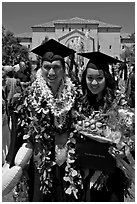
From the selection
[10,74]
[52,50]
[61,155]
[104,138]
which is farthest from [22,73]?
[104,138]

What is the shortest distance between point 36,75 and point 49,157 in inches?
30.1

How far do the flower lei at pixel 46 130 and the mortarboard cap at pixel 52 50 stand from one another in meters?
0.22

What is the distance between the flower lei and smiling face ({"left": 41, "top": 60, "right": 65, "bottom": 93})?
0.17 feet

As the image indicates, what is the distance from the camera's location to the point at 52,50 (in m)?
3.06

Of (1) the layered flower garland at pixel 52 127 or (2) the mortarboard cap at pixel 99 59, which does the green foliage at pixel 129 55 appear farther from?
(1) the layered flower garland at pixel 52 127

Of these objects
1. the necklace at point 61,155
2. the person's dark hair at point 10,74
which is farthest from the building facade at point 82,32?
the necklace at point 61,155

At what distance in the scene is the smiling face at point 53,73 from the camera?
9.69ft

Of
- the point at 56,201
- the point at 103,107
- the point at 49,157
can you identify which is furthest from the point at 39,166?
the point at 103,107

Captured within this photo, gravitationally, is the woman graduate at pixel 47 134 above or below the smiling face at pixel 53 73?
below

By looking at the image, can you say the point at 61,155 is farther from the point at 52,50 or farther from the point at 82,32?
the point at 82,32

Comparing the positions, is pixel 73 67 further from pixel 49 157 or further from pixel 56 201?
pixel 56 201

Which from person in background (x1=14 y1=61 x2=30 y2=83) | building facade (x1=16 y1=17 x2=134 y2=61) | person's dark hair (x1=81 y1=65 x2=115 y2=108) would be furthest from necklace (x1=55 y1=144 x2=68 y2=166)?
building facade (x1=16 y1=17 x2=134 y2=61)

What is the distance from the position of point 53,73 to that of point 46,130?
505mm

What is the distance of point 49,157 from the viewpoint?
2.90 meters
